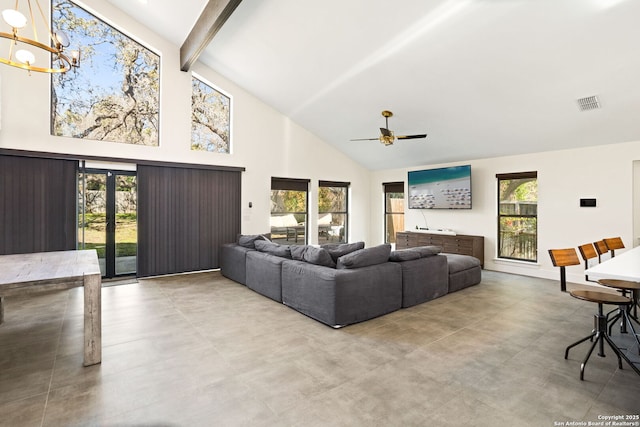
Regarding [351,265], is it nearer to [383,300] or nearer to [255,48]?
[383,300]

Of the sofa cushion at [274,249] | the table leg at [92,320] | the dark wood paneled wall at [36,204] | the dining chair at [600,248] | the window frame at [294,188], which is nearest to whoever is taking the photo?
the table leg at [92,320]

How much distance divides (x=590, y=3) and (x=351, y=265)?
370 cm

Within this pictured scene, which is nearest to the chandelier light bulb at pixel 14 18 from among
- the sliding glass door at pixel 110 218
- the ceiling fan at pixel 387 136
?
A: the sliding glass door at pixel 110 218

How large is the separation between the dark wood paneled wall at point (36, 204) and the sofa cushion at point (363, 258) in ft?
15.8

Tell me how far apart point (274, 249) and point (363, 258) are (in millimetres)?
1576

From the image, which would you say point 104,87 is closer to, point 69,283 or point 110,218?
point 110,218

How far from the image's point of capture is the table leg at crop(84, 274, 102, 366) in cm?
265

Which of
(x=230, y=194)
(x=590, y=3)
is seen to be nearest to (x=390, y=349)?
(x=590, y=3)

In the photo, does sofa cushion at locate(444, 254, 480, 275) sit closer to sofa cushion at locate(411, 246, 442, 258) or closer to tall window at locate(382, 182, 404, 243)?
sofa cushion at locate(411, 246, 442, 258)

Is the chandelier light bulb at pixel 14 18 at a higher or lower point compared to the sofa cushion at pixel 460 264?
higher

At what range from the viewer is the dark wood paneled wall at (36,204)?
194 inches

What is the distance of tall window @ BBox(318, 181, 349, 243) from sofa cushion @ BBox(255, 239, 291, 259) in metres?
3.60

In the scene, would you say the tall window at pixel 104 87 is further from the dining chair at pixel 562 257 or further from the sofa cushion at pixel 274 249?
the dining chair at pixel 562 257

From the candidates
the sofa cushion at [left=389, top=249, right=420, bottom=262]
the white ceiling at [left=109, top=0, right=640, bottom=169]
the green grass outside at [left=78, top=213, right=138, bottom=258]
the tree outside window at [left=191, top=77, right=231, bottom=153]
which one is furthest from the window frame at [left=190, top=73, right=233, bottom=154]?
the sofa cushion at [left=389, top=249, right=420, bottom=262]
